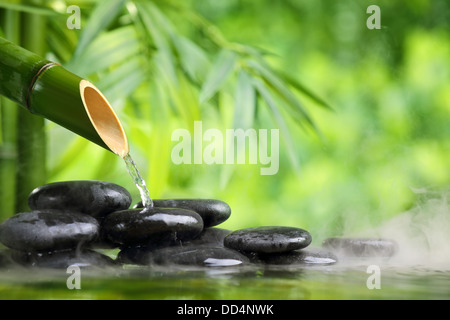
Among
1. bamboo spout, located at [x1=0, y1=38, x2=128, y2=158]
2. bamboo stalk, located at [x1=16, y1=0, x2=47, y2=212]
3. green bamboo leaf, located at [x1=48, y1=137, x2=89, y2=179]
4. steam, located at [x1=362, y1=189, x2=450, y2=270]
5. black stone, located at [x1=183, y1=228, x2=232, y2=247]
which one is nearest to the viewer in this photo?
bamboo spout, located at [x1=0, y1=38, x2=128, y2=158]

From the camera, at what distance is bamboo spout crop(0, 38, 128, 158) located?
1224mm

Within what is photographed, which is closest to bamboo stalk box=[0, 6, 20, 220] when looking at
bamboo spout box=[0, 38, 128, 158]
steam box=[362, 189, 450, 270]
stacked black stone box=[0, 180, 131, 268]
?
stacked black stone box=[0, 180, 131, 268]

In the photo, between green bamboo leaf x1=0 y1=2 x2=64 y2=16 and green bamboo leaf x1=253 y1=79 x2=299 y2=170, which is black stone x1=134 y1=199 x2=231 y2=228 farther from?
green bamboo leaf x1=0 y1=2 x2=64 y2=16

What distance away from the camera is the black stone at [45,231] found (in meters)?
1.41

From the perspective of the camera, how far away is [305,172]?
96.4 inches

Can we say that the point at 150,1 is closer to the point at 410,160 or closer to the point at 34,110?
the point at 34,110

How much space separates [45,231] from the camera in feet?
4.62

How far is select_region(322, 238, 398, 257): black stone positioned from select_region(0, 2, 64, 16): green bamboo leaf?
1.39 metres

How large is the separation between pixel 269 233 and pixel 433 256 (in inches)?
27.2

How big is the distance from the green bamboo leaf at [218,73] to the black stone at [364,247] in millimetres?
724

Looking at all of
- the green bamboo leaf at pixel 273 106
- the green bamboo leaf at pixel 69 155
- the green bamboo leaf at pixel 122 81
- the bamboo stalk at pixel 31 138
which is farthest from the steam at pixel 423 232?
the bamboo stalk at pixel 31 138

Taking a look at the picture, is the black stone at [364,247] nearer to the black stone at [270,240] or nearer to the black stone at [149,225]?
the black stone at [270,240]

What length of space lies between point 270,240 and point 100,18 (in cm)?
110
